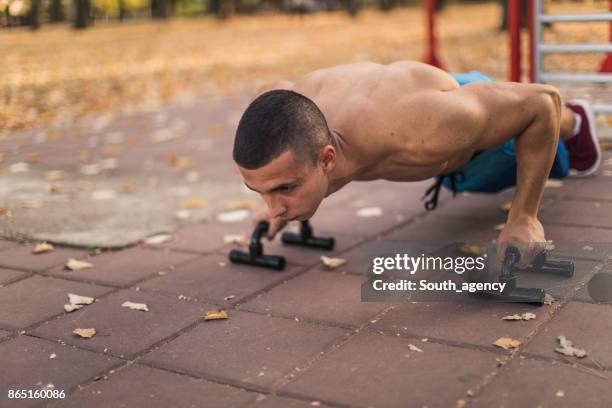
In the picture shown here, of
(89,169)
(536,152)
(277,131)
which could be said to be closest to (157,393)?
(277,131)

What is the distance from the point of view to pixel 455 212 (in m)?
4.75

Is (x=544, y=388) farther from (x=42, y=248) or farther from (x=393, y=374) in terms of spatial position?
(x=42, y=248)

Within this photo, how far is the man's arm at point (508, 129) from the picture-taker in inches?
123

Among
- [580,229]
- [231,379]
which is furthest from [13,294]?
[580,229]

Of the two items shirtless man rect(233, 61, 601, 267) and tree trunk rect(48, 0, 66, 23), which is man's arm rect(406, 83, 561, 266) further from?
tree trunk rect(48, 0, 66, 23)

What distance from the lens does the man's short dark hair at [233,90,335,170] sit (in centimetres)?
294

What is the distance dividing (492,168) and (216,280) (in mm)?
1636

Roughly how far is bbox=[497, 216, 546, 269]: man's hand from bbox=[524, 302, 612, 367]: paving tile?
0.29 metres

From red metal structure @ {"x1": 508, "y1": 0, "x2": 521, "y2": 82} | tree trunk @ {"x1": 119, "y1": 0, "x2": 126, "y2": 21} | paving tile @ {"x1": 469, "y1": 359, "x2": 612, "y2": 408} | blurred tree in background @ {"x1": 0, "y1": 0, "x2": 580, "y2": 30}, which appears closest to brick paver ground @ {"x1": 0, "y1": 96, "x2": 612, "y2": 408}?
paving tile @ {"x1": 469, "y1": 359, "x2": 612, "y2": 408}

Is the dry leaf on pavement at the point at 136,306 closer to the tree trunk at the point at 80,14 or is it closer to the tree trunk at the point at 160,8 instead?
the tree trunk at the point at 80,14

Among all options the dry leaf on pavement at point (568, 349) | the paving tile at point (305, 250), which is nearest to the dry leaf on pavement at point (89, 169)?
the paving tile at point (305, 250)

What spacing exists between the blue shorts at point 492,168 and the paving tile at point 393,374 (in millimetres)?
1563

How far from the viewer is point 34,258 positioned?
4.23 m

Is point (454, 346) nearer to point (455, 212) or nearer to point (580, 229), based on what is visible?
point (580, 229)
